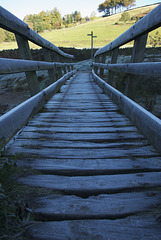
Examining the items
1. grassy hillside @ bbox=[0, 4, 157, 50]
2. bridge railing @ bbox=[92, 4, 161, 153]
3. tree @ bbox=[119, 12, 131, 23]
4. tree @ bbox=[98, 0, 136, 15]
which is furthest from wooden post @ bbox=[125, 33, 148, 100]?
tree @ bbox=[98, 0, 136, 15]

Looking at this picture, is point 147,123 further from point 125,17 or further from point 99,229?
point 125,17

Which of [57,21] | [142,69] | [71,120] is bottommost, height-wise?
[71,120]

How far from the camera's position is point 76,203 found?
3.19ft

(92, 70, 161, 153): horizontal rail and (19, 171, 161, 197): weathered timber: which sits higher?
(92, 70, 161, 153): horizontal rail

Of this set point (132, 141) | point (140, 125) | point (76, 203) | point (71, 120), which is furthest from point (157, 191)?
point (71, 120)

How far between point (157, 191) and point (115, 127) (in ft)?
3.71

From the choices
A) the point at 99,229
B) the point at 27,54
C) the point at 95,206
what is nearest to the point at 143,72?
the point at 95,206

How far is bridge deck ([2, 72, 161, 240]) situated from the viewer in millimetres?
827

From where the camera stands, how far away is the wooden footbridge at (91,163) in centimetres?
84

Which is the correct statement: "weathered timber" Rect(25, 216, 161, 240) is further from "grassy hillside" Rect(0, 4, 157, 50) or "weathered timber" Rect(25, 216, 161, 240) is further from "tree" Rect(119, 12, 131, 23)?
"tree" Rect(119, 12, 131, 23)

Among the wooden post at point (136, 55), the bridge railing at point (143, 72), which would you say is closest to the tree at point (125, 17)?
the bridge railing at point (143, 72)

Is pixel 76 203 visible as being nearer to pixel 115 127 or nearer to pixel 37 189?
pixel 37 189

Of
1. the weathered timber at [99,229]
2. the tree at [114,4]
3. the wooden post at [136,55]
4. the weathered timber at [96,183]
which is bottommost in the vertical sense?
the weathered timber at [96,183]

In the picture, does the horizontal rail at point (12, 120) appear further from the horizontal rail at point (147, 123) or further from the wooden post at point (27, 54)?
the horizontal rail at point (147, 123)
